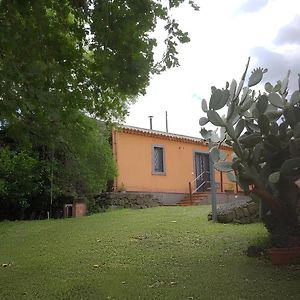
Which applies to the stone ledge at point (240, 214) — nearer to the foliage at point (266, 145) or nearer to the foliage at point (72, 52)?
the foliage at point (266, 145)

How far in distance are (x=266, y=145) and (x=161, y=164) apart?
13182 mm

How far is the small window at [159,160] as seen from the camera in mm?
20406

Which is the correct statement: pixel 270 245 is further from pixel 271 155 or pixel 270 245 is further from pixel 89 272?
pixel 89 272

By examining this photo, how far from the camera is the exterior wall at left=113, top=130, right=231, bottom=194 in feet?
61.9

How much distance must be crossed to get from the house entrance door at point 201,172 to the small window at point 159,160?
2.24 meters

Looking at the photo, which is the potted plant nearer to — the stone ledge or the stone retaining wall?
the stone ledge

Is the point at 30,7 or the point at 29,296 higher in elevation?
the point at 30,7

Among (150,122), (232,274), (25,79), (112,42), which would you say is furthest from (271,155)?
(150,122)

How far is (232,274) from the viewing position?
6.80 metres

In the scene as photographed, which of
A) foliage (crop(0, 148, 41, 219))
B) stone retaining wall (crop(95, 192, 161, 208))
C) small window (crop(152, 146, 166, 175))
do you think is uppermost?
small window (crop(152, 146, 166, 175))

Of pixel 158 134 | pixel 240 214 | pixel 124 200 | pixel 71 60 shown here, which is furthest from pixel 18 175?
pixel 71 60

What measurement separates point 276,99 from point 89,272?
13.4ft

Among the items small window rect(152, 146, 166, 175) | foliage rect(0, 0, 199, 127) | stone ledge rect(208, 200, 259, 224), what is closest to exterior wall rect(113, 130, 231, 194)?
small window rect(152, 146, 166, 175)

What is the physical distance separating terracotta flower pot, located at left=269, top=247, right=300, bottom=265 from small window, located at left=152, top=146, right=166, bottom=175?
12.9 m
